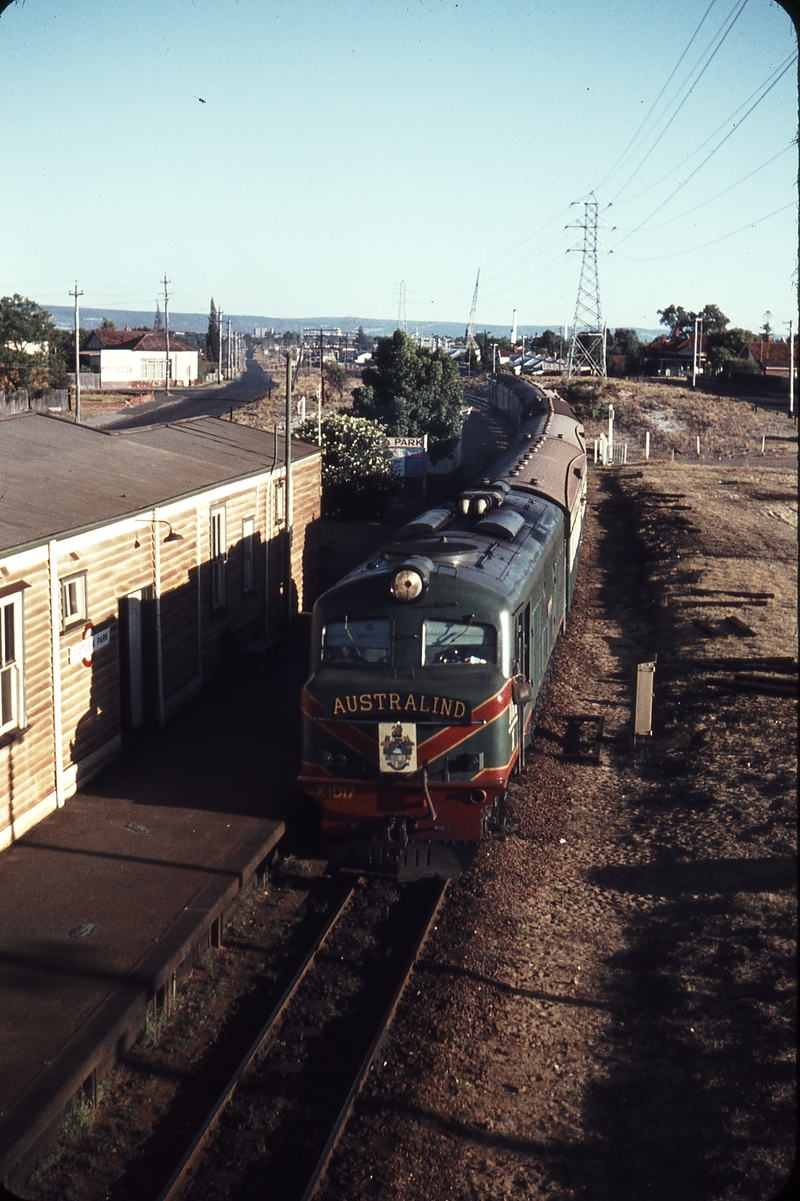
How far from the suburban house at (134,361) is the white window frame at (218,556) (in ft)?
227

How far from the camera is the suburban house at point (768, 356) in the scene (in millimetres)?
57094

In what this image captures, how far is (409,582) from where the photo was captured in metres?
9.73

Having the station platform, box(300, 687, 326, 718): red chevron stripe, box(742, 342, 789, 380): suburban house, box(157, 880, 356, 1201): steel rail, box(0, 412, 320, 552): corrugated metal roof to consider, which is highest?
box(742, 342, 789, 380): suburban house

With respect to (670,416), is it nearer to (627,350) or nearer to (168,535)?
(627,350)

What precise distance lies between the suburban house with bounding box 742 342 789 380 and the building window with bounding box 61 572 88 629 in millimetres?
50262

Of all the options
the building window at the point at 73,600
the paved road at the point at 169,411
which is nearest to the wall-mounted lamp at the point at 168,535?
the building window at the point at 73,600

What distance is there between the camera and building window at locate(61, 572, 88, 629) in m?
11.5

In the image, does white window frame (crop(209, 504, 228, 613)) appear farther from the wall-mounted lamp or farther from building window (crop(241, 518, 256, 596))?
the wall-mounted lamp

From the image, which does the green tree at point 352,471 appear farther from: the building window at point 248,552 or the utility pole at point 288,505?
the building window at point 248,552

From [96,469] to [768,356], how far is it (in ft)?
178

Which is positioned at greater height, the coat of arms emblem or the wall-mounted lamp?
the wall-mounted lamp

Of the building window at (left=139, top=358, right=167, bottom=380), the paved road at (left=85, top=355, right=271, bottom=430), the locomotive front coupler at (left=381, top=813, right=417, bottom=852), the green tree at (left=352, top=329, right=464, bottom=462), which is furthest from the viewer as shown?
the building window at (left=139, top=358, right=167, bottom=380)

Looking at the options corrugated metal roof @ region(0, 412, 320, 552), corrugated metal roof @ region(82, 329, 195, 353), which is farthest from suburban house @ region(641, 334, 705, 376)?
corrugated metal roof @ region(0, 412, 320, 552)

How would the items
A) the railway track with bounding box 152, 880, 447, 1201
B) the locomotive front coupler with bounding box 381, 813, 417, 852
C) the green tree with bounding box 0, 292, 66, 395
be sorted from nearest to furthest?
the railway track with bounding box 152, 880, 447, 1201, the locomotive front coupler with bounding box 381, 813, 417, 852, the green tree with bounding box 0, 292, 66, 395
